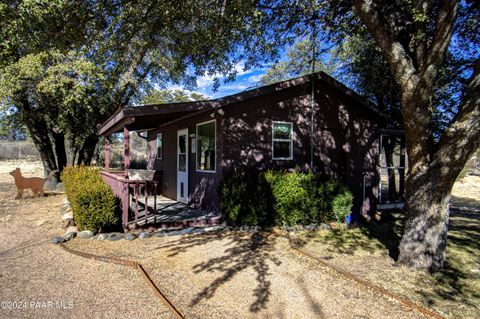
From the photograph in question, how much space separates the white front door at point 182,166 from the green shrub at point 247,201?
10.3ft

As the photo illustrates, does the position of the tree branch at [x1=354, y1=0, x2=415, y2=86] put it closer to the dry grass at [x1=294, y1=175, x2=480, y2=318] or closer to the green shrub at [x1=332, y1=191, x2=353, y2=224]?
the dry grass at [x1=294, y1=175, x2=480, y2=318]

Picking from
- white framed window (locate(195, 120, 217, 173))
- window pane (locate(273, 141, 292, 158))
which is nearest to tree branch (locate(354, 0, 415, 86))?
window pane (locate(273, 141, 292, 158))

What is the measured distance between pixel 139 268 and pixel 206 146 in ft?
15.6

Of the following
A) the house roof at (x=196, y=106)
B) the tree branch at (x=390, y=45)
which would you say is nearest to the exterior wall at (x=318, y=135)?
the house roof at (x=196, y=106)

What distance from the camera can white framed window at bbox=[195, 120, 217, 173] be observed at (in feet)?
28.5

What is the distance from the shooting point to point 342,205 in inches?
324

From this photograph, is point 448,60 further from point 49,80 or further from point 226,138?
point 49,80

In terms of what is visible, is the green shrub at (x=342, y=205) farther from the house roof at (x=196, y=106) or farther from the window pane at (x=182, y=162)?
the window pane at (x=182, y=162)

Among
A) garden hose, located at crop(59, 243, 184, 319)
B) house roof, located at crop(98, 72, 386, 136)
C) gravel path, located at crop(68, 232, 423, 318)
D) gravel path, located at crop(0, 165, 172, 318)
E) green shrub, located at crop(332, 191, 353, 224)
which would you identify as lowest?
gravel path, located at crop(68, 232, 423, 318)

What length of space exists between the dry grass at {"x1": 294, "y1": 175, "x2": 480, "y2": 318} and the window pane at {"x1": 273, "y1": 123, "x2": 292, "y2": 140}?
9.15ft

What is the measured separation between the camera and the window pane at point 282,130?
8797 millimetres

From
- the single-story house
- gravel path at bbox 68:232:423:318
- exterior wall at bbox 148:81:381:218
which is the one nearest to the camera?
gravel path at bbox 68:232:423:318

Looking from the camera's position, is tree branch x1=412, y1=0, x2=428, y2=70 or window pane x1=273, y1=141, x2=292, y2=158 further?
window pane x1=273, y1=141, x2=292, y2=158

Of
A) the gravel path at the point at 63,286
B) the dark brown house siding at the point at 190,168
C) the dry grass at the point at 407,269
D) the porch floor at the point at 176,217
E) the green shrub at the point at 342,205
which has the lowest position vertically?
the dry grass at the point at 407,269
